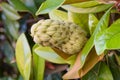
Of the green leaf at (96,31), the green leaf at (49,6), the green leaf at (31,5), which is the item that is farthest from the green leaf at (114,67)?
the green leaf at (31,5)

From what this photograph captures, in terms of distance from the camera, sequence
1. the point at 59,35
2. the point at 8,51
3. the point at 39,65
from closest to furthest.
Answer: the point at 59,35
the point at 39,65
the point at 8,51

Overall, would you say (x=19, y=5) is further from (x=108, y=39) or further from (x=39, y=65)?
(x=108, y=39)

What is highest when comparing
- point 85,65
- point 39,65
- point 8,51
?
point 85,65

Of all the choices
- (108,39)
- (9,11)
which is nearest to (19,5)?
(9,11)

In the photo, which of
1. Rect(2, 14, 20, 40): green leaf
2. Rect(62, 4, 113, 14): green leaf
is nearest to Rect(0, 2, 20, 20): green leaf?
Rect(2, 14, 20, 40): green leaf

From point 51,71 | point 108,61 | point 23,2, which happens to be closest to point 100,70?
point 108,61
